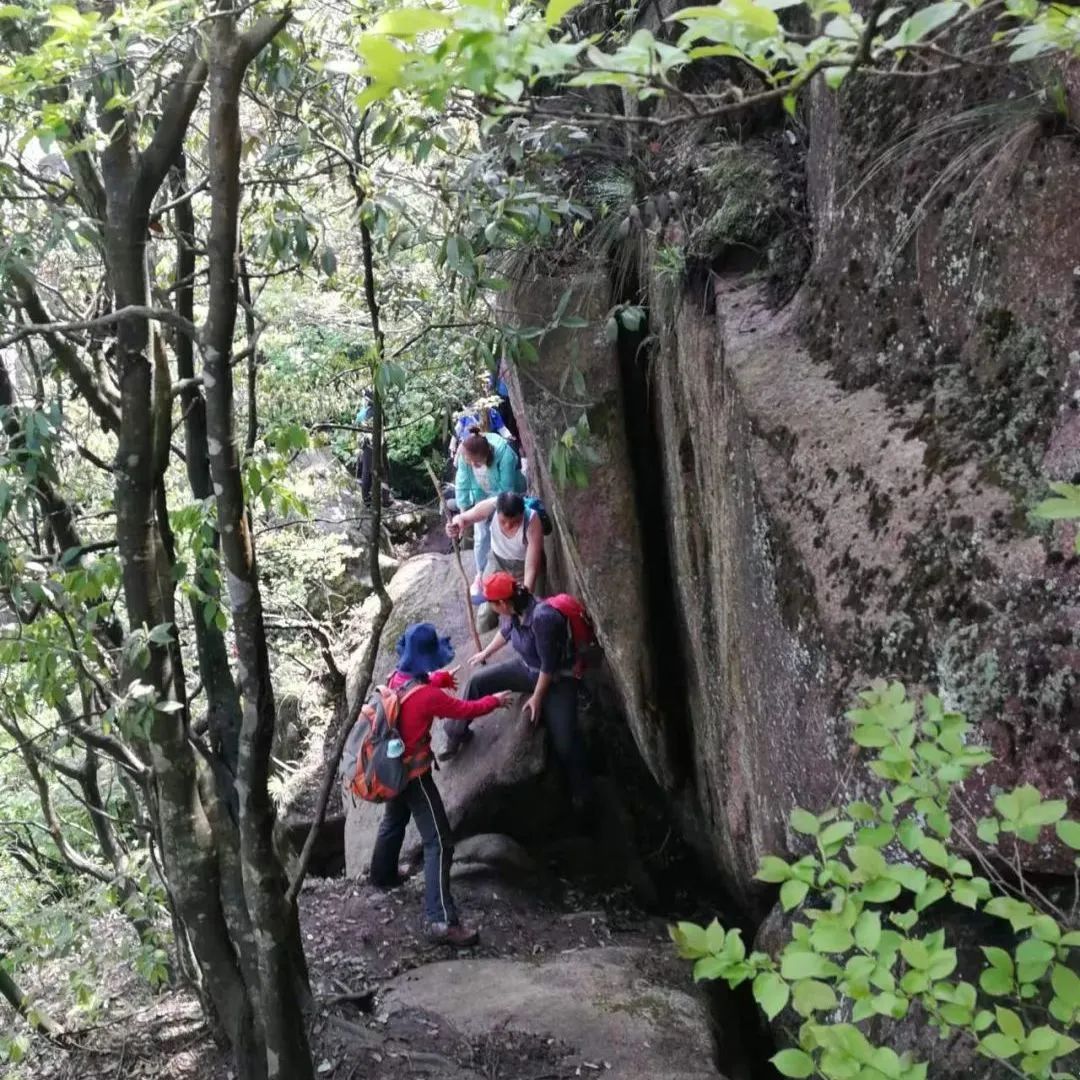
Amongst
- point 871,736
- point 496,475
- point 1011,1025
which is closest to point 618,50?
point 871,736

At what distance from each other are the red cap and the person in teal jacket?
1.58 m

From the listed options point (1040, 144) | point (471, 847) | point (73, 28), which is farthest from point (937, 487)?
point (471, 847)

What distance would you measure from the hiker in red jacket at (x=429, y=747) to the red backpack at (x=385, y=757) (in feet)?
0.06

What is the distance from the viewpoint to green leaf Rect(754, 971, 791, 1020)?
2.00 m

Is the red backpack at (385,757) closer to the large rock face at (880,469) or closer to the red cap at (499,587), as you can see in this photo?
the red cap at (499,587)

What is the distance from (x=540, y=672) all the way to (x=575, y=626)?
20.8 inches

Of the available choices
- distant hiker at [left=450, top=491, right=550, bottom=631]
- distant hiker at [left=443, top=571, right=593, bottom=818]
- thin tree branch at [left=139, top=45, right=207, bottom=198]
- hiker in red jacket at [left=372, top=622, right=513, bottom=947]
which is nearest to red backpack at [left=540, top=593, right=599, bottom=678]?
distant hiker at [left=443, top=571, right=593, bottom=818]


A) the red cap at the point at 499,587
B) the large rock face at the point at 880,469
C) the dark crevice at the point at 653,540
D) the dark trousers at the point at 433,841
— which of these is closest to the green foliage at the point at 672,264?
the large rock face at the point at 880,469

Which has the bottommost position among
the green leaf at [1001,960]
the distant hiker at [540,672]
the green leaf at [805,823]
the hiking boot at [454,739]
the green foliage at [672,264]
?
the hiking boot at [454,739]

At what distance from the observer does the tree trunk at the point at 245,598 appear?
363 centimetres

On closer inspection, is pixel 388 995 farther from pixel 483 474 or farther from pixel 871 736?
pixel 871 736

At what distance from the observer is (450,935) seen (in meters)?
7.09

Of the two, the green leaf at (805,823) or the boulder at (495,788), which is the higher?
the green leaf at (805,823)

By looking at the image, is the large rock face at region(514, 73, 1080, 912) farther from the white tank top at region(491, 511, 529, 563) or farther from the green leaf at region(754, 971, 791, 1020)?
the white tank top at region(491, 511, 529, 563)
